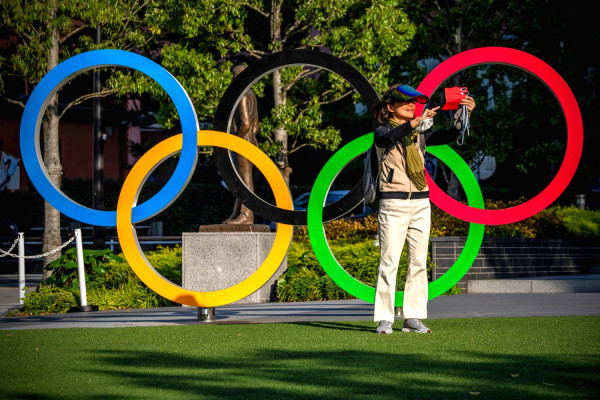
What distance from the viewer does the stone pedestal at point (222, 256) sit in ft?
37.7

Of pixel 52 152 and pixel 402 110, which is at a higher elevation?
pixel 52 152

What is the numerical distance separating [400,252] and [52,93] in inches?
169

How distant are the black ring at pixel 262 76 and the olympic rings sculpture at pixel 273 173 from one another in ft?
0.04

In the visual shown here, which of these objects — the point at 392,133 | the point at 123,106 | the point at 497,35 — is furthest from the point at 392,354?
the point at 123,106

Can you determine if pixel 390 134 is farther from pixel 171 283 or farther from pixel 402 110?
pixel 171 283

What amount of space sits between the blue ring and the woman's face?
2.33 metres

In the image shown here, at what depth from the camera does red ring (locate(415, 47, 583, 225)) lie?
8.10 meters

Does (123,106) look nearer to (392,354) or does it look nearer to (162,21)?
(162,21)

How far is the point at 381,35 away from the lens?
18375 mm

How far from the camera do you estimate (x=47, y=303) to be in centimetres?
1125

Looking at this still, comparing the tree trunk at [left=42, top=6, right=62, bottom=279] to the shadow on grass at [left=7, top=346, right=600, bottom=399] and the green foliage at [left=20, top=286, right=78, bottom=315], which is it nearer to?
the green foliage at [left=20, top=286, right=78, bottom=315]

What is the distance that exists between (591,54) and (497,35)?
3871 mm

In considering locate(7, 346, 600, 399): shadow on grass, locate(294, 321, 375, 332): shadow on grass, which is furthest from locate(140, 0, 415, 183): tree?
locate(7, 346, 600, 399): shadow on grass

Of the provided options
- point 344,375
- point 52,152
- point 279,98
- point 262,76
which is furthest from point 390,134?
point 279,98
